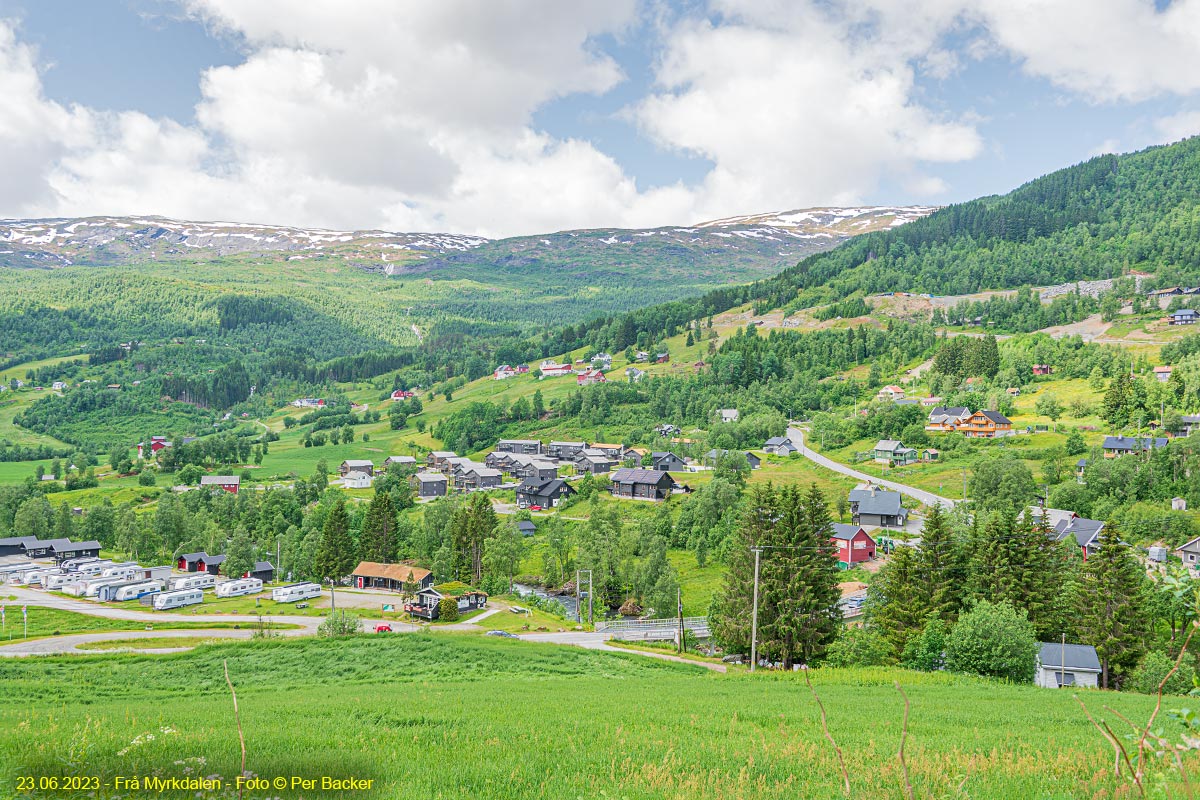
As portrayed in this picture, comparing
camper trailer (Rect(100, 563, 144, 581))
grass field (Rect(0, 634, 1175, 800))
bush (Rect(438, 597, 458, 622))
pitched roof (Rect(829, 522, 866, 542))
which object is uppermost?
grass field (Rect(0, 634, 1175, 800))

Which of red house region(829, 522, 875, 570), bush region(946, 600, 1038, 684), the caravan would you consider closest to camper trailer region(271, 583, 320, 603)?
the caravan

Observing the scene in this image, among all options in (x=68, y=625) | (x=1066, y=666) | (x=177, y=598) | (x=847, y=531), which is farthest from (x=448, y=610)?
(x=1066, y=666)

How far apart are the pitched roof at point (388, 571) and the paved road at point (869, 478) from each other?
48.0 metres

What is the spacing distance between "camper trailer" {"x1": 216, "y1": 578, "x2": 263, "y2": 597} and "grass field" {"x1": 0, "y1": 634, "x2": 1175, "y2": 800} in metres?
46.8

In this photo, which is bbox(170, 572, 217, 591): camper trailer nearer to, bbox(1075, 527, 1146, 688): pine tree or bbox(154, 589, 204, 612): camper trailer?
bbox(154, 589, 204, 612): camper trailer

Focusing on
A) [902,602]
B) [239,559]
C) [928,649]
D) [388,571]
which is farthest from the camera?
[239,559]

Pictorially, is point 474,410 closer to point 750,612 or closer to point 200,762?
point 750,612

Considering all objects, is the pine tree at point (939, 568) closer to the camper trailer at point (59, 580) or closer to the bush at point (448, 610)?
the bush at point (448, 610)

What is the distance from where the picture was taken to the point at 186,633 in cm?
4950

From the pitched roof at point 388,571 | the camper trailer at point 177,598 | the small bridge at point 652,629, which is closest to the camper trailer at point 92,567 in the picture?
the camper trailer at point 177,598

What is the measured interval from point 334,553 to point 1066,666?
61.8m

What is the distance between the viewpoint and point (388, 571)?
224ft

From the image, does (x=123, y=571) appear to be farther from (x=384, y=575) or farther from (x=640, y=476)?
(x=640, y=476)

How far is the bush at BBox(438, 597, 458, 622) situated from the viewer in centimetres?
5356
